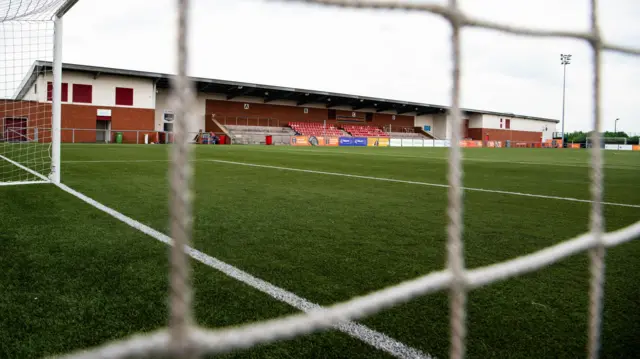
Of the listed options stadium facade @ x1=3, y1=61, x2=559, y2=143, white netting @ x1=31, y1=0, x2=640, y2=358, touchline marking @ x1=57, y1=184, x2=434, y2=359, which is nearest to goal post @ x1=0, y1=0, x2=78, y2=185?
touchline marking @ x1=57, y1=184, x2=434, y2=359

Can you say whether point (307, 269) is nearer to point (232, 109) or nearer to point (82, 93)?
point (82, 93)

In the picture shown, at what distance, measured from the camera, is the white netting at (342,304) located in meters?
0.62

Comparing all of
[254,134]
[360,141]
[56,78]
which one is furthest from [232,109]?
[56,78]

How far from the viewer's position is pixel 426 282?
966mm

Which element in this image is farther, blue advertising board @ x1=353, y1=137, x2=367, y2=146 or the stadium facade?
blue advertising board @ x1=353, y1=137, x2=367, y2=146

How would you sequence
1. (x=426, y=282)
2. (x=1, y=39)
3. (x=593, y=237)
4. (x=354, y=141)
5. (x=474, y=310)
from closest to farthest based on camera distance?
1. (x=426, y=282)
2. (x=593, y=237)
3. (x=474, y=310)
4. (x=1, y=39)
5. (x=354, y=141)

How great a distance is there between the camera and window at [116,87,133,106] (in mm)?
25875

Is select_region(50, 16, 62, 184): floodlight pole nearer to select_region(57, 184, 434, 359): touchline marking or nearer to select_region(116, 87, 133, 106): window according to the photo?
select_region(57, 184, 434, 359): touchline marking

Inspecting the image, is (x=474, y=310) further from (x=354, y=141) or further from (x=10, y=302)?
(x=354, y=141)

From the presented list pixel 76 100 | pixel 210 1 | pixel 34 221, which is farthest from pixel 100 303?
pixel 76 100

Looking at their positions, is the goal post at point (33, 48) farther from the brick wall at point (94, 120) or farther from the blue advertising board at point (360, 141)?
the blue advertising board at point (360, 141)

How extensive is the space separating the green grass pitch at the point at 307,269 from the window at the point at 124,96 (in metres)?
22.9

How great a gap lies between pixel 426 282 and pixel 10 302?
1701mm

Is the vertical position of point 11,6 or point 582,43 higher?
point 11,6
